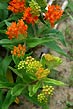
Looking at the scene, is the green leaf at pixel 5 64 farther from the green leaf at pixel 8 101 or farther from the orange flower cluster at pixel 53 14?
the orange flower cluster at pixel 53 14

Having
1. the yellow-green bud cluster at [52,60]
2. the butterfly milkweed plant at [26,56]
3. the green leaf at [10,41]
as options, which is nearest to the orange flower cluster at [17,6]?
the butterfly milkweed plant at [26,56]

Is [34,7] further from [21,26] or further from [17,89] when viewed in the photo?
[17,89]

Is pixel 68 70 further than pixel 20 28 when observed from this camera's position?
Yes

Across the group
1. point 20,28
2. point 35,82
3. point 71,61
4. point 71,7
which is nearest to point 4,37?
point 20,28

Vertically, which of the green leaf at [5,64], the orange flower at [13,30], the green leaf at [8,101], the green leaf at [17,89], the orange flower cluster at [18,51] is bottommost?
the green leaf at [8,101]

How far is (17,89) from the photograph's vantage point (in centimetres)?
225

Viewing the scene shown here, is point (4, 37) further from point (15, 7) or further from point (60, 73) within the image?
point (60, 73)

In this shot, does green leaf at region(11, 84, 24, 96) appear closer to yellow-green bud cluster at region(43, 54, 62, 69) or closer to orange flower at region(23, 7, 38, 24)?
yellow-green bud cluster at region(43, 54, 62, 69)

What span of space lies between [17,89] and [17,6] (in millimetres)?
639

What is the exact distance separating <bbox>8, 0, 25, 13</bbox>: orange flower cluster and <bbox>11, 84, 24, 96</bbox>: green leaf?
590 mm

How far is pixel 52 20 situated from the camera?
7.98 ft

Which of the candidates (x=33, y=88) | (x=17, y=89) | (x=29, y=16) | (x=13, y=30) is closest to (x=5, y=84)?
(x=17, y=89)

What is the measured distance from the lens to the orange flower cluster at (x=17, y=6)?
2.41 m

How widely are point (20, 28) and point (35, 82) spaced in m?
0.40
